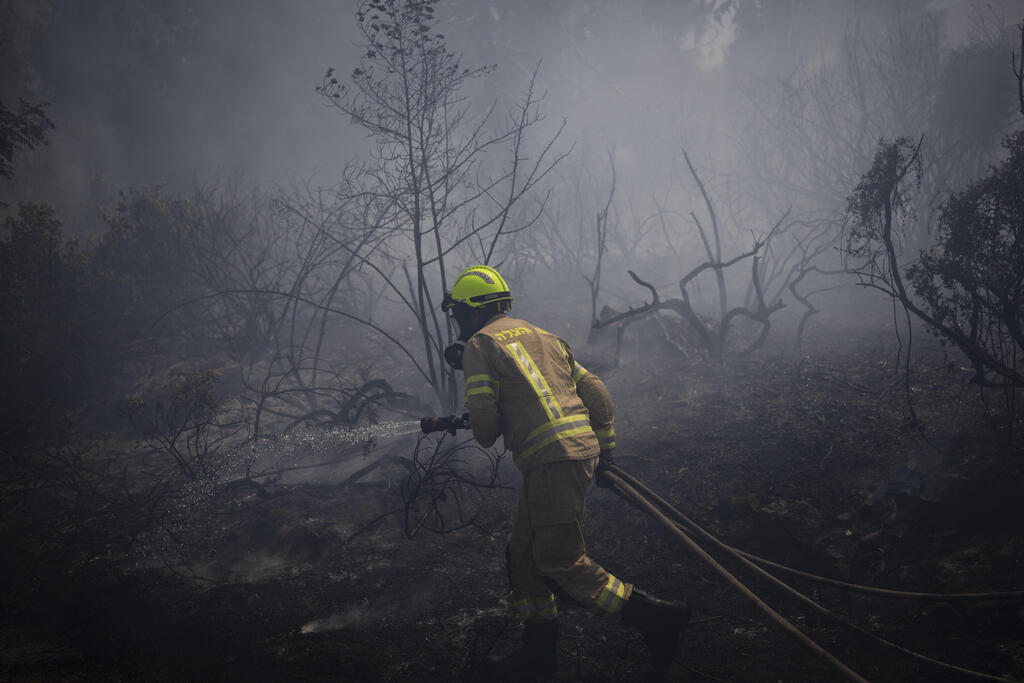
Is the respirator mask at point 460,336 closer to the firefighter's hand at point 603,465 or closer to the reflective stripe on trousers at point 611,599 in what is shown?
the firefighter's hand at point 603,465

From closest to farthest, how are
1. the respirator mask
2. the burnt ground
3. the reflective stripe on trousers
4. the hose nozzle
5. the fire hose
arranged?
the fire hose → the reflective stripe on trousers → the burnt ground → the hose nozzle → the respirator mask

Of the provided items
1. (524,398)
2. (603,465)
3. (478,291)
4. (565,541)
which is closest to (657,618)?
(565,541)

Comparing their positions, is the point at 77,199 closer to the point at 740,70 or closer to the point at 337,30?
the point at 337,30

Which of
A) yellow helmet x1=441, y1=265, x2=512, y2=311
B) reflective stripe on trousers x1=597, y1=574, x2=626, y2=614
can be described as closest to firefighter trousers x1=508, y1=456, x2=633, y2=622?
reflective stripe on trousers x1=597, y1=574, x2=626, y2=614

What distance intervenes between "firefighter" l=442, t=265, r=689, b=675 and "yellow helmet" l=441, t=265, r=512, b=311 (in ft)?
0.87

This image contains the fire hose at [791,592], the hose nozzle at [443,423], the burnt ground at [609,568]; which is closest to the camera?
the fire hose at [791,592]

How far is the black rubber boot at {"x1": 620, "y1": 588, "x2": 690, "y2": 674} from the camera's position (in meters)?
2.49

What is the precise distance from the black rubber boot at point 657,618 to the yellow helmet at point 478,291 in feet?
6.23

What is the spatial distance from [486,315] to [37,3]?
1890 cm

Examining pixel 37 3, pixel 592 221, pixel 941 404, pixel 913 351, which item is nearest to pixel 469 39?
pixel 592 221

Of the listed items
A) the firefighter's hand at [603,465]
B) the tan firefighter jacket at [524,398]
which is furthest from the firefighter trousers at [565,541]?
the firefighter's hand at [603,465]

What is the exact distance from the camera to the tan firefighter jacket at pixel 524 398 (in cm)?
254

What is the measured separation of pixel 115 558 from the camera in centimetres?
392

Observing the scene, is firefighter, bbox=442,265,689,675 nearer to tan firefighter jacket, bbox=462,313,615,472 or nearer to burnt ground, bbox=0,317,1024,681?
tan firefighter jacket, bbox=462,313,615,472
